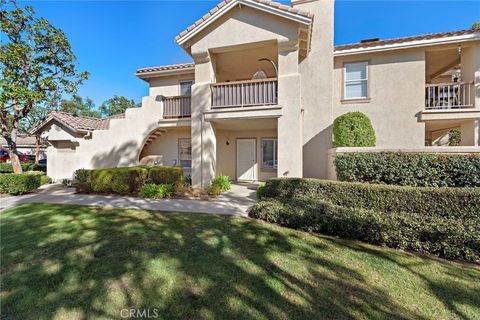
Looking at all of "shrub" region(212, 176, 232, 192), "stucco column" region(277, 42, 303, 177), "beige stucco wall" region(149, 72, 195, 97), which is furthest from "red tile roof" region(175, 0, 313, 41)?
"shrub" region(212, 176, 232, 192)

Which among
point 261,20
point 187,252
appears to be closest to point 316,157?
point 261,20

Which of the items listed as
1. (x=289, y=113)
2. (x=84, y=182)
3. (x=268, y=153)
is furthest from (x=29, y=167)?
(x=289, y=113)

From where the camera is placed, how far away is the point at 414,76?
414 inches

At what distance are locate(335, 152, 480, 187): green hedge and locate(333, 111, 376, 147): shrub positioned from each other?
5.23ft

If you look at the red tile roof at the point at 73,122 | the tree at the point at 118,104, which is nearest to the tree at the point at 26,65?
the red tile roof at the point at 73,122

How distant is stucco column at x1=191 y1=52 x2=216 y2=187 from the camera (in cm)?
1010

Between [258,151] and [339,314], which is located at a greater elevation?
[258,151]

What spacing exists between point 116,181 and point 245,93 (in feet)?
22.4

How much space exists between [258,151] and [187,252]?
374 inches

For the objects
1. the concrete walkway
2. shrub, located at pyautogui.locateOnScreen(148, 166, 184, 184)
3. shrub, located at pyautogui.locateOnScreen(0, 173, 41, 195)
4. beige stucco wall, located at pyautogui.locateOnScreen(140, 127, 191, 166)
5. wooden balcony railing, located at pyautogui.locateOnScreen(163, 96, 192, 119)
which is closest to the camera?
the concrete walkway

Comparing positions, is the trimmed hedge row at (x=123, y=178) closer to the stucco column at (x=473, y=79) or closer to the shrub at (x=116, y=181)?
the shrub at (x=116, y=181)

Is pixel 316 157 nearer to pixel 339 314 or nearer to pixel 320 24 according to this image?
pixel 320 24

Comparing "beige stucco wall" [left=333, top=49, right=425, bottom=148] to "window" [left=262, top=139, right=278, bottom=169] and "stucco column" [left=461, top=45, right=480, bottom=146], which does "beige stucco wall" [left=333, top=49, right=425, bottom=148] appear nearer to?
"stucco column" [left=461, top=45, right=480, bottom=146]

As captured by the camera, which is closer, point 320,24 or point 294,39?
point 294,39
